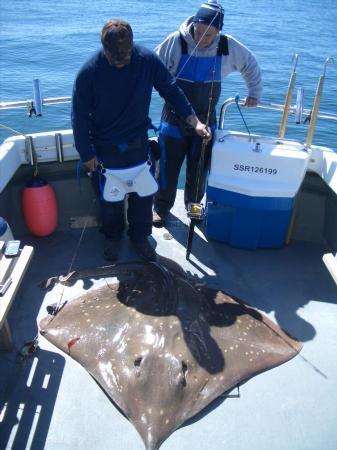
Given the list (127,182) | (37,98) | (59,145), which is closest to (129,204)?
(127,182)

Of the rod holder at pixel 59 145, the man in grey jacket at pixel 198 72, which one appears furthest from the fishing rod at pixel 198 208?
the rod holder at pixel 59 145

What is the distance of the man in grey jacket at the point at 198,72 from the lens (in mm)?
3673

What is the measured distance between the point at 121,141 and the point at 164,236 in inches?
54.7

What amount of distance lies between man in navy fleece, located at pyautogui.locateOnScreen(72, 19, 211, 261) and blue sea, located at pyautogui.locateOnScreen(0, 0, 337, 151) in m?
6.53

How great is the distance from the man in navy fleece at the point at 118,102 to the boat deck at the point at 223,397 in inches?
46.0

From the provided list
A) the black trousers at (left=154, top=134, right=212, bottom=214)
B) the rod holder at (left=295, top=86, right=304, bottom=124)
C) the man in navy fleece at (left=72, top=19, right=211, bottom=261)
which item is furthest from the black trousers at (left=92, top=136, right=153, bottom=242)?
the rod holder at (left=295, top=86, right=304, bottom=124)

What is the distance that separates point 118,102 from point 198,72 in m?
0.90

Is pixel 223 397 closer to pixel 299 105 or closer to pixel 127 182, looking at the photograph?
pixel 127 182

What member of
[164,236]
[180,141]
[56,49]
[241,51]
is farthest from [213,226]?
[56,49]

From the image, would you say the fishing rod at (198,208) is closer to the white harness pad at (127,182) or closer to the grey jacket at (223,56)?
the grey jacket at (223,56)

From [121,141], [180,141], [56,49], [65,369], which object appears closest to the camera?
[65,369]

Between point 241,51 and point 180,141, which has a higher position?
point 241,51

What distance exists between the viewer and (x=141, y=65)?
336cm

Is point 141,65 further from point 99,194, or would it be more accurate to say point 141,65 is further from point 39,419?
point 39,419
